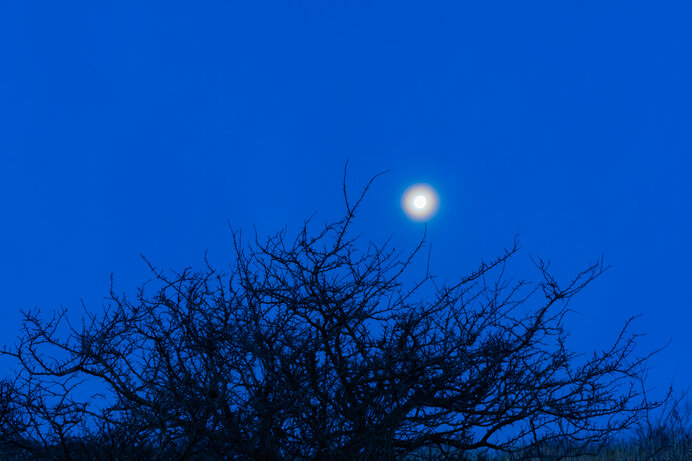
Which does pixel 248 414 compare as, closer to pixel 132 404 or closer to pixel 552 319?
pixel 132 404

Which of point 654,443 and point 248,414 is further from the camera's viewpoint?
point 654,443

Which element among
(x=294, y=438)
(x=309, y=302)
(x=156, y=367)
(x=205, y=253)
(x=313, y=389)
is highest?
(x=205, y=253)

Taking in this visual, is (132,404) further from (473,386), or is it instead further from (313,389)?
(473,386)

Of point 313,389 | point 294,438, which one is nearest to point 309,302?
point 313,389

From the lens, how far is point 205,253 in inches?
195

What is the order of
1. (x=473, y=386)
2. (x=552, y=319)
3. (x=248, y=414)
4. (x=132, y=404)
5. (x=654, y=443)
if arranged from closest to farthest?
(x=248, y=414)
(x=132, y=404)
(x=473, y=386)
(x=552, y=319)
(x=654, y=443)

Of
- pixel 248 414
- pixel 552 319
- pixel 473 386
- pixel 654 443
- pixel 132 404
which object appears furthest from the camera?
pixel 654 443

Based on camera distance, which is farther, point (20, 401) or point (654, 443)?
point (654, 443)

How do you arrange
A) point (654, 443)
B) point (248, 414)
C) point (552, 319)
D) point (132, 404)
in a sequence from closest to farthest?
point (248, 414)
point (132, 404)
point (552, 319)
point (654, 443)

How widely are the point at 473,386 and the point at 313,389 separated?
1.30m

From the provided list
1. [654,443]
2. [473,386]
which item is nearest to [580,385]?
[473,386]

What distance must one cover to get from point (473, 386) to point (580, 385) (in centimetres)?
111

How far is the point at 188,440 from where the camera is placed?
445 centimetres

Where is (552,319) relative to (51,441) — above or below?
above
